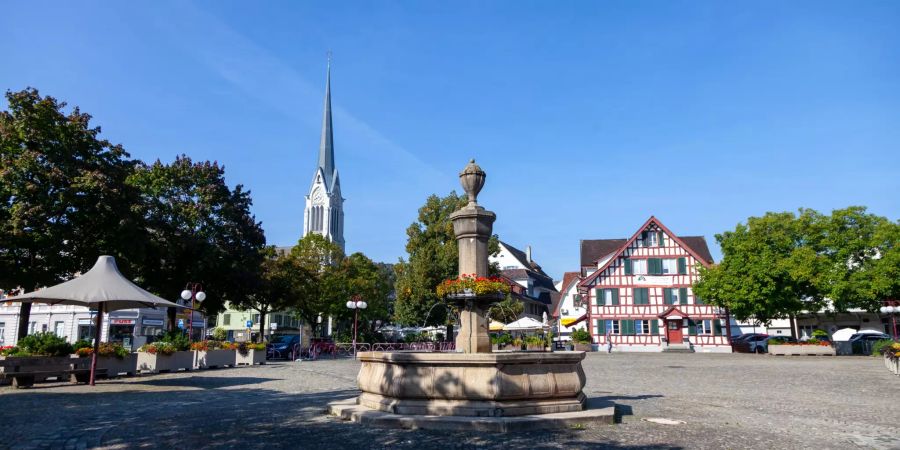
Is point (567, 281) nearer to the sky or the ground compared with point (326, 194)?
nearer to the ground

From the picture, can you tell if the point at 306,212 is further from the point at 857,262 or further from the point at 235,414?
the point at 235,414

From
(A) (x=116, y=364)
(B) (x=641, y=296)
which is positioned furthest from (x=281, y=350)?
(B) (x=641, y=296)

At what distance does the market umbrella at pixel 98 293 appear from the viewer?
600 inches

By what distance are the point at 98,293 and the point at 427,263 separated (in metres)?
27.4

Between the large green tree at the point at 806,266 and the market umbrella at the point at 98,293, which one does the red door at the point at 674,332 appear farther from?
the market umbrella at the point at 98,293

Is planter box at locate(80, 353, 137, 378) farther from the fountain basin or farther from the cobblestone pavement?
the fountain basin

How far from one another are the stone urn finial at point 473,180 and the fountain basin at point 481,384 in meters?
4.57

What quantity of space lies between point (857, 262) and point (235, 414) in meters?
42.8

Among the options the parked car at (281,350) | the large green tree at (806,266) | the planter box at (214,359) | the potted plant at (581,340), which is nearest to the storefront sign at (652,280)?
the large green tree at (806,266)

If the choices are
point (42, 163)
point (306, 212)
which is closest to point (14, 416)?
point (42, 163)

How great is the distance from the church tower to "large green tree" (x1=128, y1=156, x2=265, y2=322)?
89.3 meters

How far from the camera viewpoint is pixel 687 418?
1011cm

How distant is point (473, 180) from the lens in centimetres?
1320

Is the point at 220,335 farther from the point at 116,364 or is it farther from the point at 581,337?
the point at 116,364
